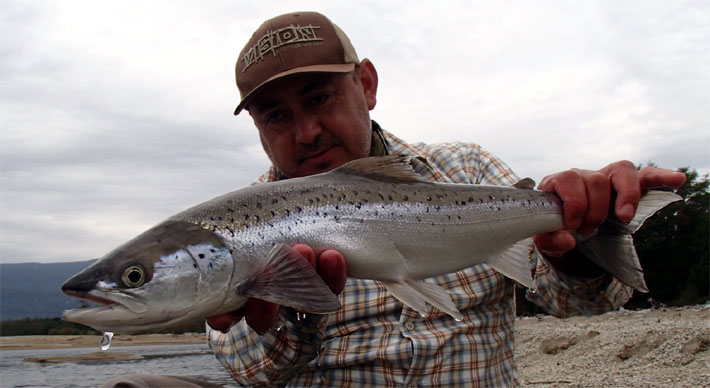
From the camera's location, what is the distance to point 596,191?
340 cm

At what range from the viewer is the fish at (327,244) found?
2760 mm

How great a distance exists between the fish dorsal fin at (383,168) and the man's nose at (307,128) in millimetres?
1002

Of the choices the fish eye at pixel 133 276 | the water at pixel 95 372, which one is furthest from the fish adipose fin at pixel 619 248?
the water at pixel 95 372

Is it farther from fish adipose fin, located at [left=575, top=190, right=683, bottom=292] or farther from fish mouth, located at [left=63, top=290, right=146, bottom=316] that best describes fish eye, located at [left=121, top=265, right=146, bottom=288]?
fish adipose fin, located at [left=575, top=190, right=683, bottom=292]

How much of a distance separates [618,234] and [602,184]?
42 cm

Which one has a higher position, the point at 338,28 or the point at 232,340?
the point at 338,28

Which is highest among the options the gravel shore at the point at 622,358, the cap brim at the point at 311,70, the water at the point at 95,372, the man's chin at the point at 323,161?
the cap brim at the point at 311,70

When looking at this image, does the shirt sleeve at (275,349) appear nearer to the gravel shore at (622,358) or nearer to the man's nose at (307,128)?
the man's nose at (307,128)

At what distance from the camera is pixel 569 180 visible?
3484 millimetres

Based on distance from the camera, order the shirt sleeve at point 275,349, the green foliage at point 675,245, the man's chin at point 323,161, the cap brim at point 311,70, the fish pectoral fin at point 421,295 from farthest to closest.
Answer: the green foliage at point 675,245 < the man's chin at point 323,161 < the cap brim at point 311,70 < the shirt sleeve at point 275,349 < the fish pectoral fin at point 421,295

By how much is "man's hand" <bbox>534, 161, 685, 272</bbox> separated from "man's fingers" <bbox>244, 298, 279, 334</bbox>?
6.01 ft

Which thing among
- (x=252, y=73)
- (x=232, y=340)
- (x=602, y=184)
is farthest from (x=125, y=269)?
(x=602, y=184)

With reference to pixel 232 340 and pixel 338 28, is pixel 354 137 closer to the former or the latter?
pixel 338 28

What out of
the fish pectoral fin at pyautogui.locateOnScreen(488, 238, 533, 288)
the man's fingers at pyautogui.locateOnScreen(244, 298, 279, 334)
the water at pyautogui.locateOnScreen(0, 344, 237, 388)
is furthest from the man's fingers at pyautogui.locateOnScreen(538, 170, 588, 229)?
the water at pyautogui.locateOnScreen(0, 344, 237, 388)
